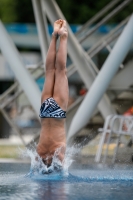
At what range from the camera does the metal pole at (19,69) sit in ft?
54.6

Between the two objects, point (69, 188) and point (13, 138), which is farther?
point (13, 138)

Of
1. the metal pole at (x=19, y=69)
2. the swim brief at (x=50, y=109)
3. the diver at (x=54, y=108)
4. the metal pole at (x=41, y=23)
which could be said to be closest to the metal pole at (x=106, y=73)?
the metal pole at (x=19, y=69)

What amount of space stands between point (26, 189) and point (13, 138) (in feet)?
67.8

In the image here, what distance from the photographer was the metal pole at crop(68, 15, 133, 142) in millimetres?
15555

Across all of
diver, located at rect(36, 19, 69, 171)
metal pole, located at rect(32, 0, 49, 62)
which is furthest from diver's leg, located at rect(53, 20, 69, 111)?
metal pole, located at rect(32, 0, 49, 62)

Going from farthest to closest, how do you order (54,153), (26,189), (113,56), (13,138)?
(13,138)
(113,56)
(54,153)
(26,189)

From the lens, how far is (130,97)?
65.9ft

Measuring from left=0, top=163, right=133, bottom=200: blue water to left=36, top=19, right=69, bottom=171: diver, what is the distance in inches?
12.5

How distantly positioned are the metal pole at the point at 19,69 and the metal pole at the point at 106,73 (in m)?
0.93

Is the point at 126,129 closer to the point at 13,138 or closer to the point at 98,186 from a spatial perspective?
the point at 98,186

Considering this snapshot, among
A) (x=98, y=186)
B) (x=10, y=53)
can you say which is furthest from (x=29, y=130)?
(x=98, y=186)

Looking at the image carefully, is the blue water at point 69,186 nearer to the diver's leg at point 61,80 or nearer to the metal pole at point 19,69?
the diver's leg at point 61,80

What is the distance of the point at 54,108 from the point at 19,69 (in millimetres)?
6557

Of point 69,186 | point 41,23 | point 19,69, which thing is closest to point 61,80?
point 69,186
